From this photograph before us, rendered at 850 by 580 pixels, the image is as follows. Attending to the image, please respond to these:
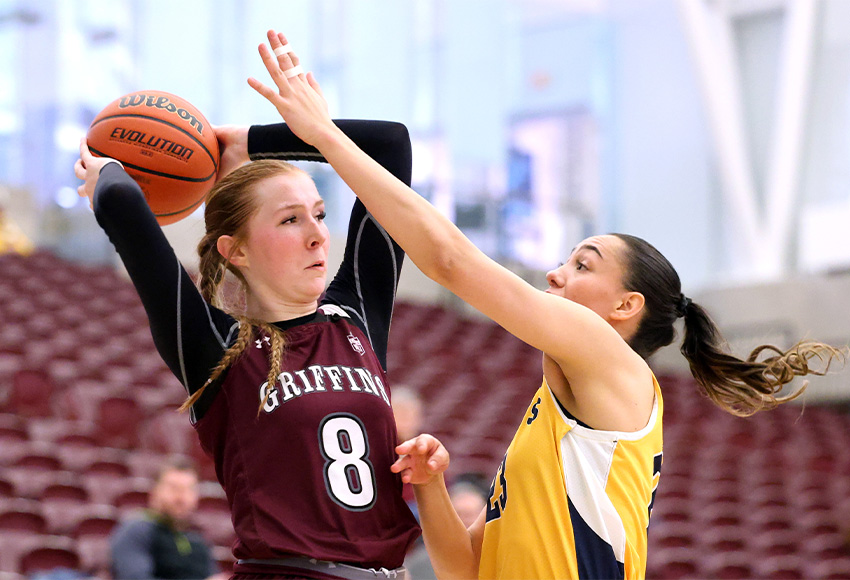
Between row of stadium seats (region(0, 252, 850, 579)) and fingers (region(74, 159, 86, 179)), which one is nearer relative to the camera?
fingers (region(74, 159, 86, 179))

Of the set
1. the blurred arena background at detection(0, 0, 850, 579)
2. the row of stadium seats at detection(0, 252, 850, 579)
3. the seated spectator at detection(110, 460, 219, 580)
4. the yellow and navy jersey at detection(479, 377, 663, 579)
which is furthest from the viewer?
the blurred arena background at detection(0, 0, 850, 579)

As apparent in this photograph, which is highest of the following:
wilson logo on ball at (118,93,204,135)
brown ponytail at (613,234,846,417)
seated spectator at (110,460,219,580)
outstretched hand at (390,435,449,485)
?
wilson logo on ball at (118,93,204,135)

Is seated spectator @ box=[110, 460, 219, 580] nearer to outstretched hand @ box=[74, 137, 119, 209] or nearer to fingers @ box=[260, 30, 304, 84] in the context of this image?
outstretched hand @ box=[74, 137, 119, 209]

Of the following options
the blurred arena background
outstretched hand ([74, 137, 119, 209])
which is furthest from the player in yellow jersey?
the blurred arena background

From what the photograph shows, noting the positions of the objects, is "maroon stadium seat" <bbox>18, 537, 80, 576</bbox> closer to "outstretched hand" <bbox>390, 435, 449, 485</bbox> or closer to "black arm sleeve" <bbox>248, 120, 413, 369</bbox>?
"black arm sleeve" <bbox>248, 120, 413, 369</bbox>

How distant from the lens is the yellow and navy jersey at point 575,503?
5.93 feet

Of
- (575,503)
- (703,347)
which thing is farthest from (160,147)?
(703,347)

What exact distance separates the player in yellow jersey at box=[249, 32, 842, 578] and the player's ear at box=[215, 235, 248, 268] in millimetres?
299

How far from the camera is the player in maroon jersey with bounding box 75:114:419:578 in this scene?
1616 mm

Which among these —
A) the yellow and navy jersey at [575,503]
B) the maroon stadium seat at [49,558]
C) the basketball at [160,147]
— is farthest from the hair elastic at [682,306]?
the maroon stadium seat at [49,558]

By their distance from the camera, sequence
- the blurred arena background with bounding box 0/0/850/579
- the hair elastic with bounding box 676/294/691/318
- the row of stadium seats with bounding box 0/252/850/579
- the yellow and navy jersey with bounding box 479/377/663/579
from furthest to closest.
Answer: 1. the blurred arena background with bounding box 0/0/850/579
2. the row of stadium seats with bounding box 0/252/850/579
3. the hair elastic with bounding box 676/294/691/318
4. the yellow and navy jersey with bounding box 479/377/663/579

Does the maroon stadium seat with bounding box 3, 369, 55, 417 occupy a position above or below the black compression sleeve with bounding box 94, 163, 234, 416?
below

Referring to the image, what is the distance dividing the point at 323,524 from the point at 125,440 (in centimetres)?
516

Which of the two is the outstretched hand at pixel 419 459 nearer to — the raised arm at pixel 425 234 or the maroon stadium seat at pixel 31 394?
the raised arm at pixel 425 234
